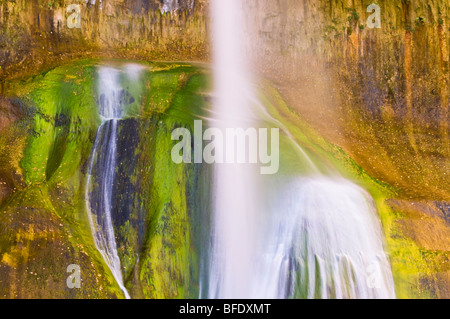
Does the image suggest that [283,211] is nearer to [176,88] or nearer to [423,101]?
[176,88]

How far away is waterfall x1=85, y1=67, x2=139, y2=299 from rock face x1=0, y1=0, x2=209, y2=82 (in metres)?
1.87

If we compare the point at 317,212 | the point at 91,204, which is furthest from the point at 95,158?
the point at 317,212

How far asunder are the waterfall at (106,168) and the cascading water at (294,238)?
240 cm

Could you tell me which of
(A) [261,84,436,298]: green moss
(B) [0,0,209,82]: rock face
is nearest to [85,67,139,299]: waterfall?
(B) [0,0,209,82]: rock face

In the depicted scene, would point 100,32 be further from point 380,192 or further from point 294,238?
point 380,192

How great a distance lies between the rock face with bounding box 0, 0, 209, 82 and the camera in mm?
14492

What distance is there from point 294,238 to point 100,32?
949 centimetres

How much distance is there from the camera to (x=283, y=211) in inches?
445

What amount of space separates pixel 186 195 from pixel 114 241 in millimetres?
2043

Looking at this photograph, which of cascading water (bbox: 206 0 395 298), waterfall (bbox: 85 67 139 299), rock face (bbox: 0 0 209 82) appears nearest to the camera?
cascading water (bbox: 206 0 395 298)

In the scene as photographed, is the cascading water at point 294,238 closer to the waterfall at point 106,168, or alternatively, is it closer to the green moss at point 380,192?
the green moss at point 380,192

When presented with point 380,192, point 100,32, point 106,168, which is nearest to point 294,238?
point 380,192

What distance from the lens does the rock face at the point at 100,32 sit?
47.5 ft

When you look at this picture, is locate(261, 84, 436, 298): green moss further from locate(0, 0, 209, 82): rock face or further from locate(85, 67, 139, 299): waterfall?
locate(85, 67, 139, 299): waterfall
